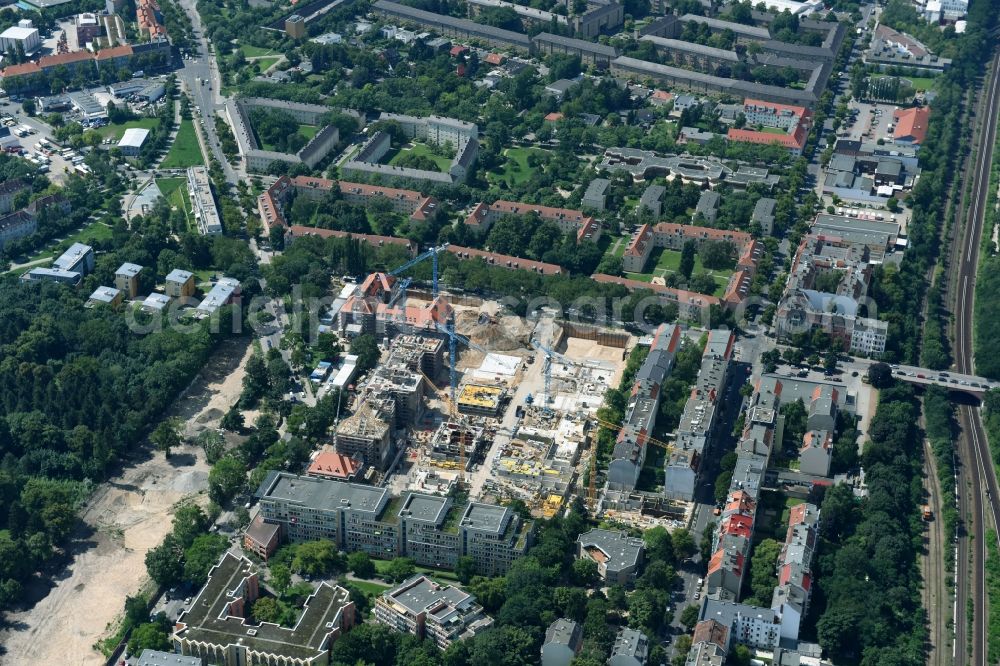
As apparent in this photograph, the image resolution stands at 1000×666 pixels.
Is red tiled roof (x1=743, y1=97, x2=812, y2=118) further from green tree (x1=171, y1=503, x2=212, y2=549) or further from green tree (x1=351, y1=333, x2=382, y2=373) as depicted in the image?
green tree (x1=171, y1=503, x2=212, y2=549)

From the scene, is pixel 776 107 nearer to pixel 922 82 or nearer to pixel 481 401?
pixel 922 82

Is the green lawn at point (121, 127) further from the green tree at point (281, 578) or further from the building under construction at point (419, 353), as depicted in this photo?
the green tree at point (281, 578)

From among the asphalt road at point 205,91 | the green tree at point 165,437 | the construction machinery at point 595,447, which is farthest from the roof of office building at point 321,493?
the asphalt road at point 205,91

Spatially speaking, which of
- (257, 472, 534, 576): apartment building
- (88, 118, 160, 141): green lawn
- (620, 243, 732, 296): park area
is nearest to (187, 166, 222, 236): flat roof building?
(88, 118, 160, 141): green lawn

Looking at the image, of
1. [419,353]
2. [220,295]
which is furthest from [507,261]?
[220,295]

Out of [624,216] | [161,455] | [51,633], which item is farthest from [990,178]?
[51,633]
